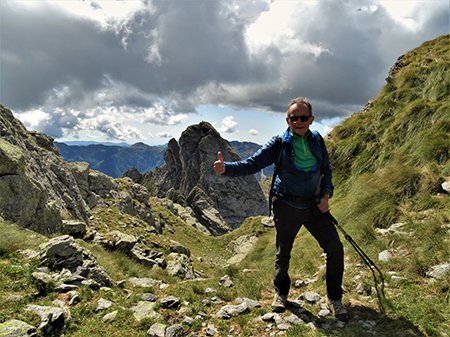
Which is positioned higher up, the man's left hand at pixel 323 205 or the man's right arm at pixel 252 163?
the man's right arm at pixel 252 163

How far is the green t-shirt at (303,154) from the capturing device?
5.05 metres

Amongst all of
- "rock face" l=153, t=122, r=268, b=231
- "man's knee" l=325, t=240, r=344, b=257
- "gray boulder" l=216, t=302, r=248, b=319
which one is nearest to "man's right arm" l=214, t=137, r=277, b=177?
"man's knee" l=325, t=240, r=344, b=257

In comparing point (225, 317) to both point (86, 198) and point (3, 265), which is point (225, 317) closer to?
point (3, 265)

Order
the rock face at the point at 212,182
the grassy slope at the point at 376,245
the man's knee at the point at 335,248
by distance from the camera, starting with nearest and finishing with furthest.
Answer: the grassy slope at the point at 376,245
the man's knee at the point at 335,248
the rock face at the point at 212,182

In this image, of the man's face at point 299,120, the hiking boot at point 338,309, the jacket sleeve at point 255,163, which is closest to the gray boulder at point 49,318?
the jacket sleeve at point 255,163

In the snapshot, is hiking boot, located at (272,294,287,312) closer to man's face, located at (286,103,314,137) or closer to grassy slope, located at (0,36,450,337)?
grassy slope, located at (0,36,450,337)

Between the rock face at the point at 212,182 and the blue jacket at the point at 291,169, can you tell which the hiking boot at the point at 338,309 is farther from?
the rock face at the point at 212,182

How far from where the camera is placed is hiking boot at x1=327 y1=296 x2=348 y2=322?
15.5ft

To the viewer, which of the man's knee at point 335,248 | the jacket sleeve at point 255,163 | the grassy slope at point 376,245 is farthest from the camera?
the jacket sleeve at point 255,163

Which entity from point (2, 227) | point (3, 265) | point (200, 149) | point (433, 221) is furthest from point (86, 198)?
point (200, 149)

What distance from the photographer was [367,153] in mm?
13273

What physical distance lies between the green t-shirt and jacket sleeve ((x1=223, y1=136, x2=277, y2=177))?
480 millimetres

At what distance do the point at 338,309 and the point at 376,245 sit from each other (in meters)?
3.57

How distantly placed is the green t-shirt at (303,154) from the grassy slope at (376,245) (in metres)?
3.21
